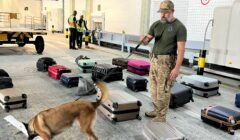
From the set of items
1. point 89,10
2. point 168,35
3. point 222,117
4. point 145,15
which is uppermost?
point 89,10

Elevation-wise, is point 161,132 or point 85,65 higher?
point 85,65

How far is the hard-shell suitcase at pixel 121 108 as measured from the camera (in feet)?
10.7

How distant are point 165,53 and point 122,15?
350 inches

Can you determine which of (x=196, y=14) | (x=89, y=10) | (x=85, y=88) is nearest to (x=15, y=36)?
(x=85, y=88)

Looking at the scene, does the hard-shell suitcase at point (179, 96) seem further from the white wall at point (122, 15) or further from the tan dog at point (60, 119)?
the white wall at point (122, 15)

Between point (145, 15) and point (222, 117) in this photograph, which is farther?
point (145, 15)

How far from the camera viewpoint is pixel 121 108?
328 centimetres

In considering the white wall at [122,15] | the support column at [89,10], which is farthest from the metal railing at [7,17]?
the support column at [89,10]

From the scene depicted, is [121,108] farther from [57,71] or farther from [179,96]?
[57,71]

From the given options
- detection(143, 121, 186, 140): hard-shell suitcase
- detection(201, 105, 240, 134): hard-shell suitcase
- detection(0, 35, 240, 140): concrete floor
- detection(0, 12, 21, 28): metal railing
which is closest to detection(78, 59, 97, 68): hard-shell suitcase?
detection(0, 35, 240, 140): concrete floor

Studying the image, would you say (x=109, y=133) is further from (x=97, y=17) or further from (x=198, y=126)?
(x=97, y=17)

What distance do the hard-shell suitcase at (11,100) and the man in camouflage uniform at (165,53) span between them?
1.92 m

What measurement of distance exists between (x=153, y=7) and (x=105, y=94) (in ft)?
25.3

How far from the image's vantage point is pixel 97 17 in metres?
13.9
